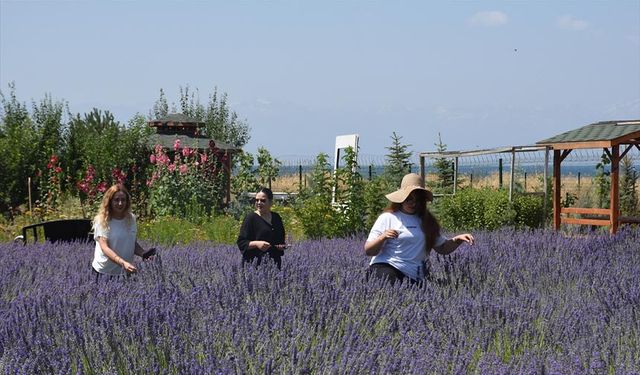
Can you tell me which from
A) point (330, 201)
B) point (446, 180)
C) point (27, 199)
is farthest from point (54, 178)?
point (446, 180)

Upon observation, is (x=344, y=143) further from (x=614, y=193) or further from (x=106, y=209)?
(x=106, y=209)

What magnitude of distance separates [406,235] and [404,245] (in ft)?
0.22

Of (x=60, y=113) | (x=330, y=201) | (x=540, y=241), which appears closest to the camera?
(x=540, y=241)

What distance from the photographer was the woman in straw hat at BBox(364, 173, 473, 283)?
241 inches

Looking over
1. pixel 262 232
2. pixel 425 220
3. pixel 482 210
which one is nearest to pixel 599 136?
pixel 482 210

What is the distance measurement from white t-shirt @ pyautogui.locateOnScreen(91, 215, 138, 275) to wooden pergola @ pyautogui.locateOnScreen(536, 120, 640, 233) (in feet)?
26.0

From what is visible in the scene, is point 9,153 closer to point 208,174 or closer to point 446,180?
point 208,174

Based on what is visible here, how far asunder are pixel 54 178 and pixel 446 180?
7.89 metres

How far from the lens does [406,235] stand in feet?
20.3

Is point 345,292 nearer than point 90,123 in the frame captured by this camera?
Yes

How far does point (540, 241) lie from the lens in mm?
8711

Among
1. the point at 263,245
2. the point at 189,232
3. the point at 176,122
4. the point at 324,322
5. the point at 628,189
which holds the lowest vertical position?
the point at 189,232

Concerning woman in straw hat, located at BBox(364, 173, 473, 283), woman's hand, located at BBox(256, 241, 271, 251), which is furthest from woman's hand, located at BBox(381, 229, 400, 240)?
woman's hand, located at BBox(256, 241, 271, 251)

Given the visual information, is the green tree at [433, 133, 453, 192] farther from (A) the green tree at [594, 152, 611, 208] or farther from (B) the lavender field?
(B) the lavender field
